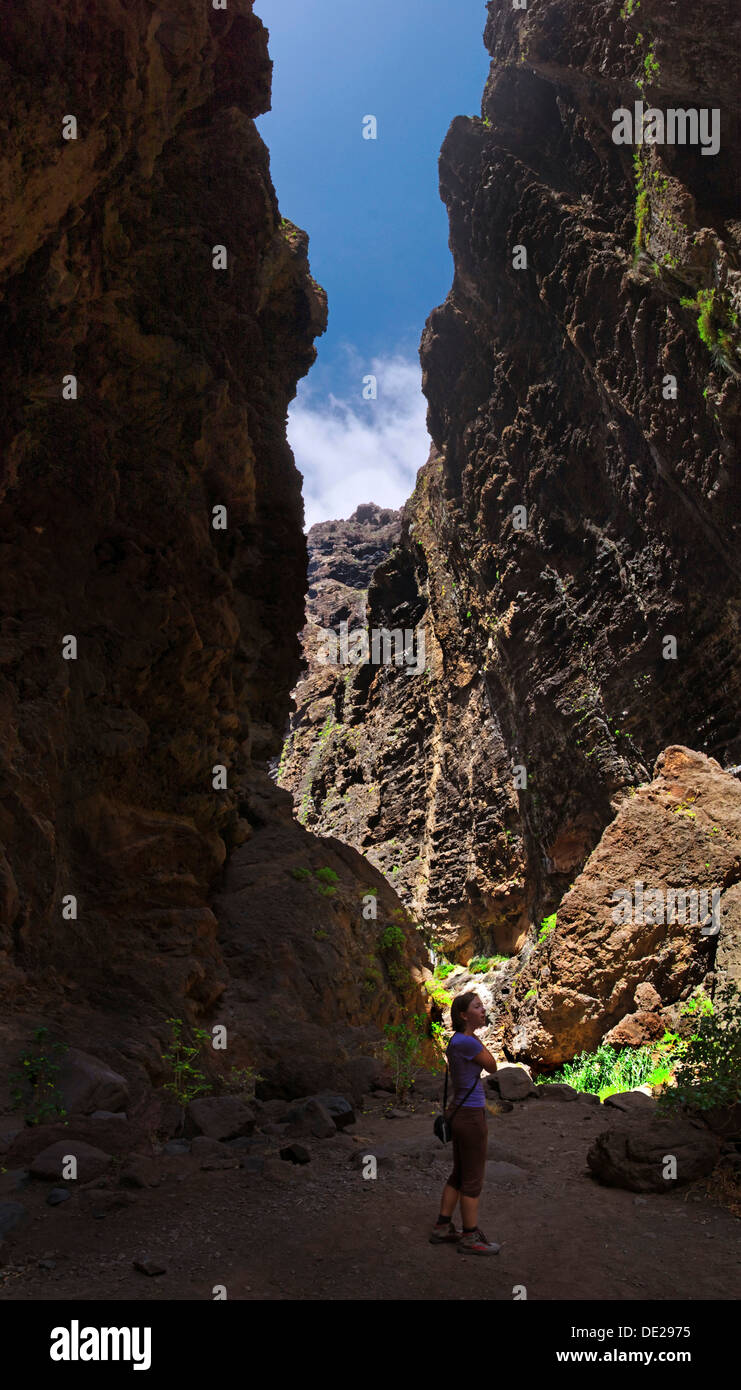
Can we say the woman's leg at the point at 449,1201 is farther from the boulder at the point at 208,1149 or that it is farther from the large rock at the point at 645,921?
the large rock at the point at 645,921

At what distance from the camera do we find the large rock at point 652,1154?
5.91 metres

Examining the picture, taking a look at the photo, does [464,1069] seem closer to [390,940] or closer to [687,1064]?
[687,1064]

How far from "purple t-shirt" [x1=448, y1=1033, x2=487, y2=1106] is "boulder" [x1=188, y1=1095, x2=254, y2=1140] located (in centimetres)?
267

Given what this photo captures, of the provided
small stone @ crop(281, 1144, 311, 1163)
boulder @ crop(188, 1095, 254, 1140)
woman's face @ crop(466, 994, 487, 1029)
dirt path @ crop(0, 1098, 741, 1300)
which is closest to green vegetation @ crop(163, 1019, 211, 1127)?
boulder @ crop(188, 1095, 254, 1140)

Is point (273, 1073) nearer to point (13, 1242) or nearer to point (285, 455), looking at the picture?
point (13, 1242)

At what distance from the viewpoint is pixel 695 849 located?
13.1m

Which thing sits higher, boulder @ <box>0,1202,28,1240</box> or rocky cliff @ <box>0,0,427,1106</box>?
rocky cliff @ <box>0,0,427,1106</box>

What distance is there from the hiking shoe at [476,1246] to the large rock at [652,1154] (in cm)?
194

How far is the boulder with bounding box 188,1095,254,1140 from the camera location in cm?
663

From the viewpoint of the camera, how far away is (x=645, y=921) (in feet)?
42.9

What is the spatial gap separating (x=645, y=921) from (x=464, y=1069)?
920cm

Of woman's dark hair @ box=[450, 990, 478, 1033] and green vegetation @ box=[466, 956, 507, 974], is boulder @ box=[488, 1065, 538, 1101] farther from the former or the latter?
green vegetation @ box=[466, 956, 507, 974]

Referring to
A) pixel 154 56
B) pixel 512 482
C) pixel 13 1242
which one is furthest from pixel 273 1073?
pixel 512 482

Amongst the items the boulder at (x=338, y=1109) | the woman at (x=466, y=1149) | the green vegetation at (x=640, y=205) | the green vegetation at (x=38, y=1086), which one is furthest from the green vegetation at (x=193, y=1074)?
the green vegetation at (x=640, y=205)
